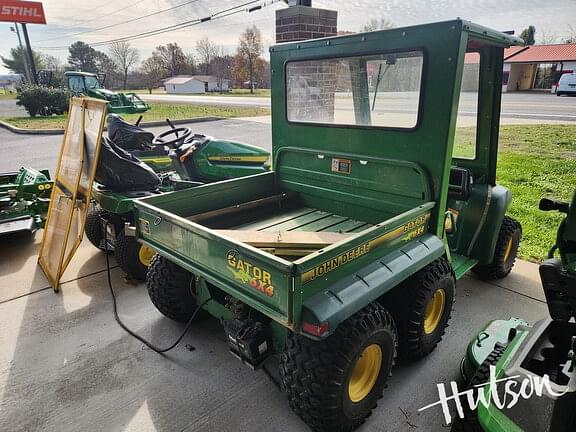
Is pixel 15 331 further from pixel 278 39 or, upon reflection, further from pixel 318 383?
pixel 278 39

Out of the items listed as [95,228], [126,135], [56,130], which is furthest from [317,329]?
[56,130]

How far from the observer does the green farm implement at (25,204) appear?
4.47 metres

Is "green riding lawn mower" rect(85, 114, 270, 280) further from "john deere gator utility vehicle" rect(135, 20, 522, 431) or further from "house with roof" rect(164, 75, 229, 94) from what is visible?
"house with roof" rect(164, 75, 229, 94)

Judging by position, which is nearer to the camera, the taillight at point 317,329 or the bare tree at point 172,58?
the taillight at point 317,329

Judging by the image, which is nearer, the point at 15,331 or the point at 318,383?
the point at 318,383

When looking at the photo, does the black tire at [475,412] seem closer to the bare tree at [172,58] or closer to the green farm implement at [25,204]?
the green farm implement at [25,204]

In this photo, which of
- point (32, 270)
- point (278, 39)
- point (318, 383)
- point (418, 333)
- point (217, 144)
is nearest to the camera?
point (318, 383)

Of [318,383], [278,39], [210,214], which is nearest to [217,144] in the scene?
[278,39]

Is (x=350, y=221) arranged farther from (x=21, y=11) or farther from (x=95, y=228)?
(x=21, y=11)

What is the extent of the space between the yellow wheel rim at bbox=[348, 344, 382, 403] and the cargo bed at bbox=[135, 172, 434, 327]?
502 millimetres

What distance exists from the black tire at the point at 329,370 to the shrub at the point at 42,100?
20596 millimetres

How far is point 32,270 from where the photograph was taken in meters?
4.20

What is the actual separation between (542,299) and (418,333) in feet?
5.54

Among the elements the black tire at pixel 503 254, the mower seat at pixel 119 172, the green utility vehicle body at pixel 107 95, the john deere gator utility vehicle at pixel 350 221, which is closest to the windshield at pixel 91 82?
the green utility vehicle body at pixel 107 95
